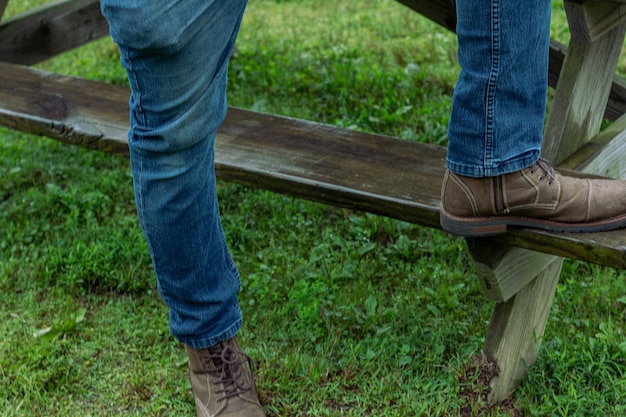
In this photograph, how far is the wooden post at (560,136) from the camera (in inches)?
89.6

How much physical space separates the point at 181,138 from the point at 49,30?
2.77 meters

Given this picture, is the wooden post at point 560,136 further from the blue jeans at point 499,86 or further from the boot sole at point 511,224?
the blue jeans at point 499,86

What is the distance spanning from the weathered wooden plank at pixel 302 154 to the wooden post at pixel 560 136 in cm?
24

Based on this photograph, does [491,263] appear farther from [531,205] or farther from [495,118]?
[495,118]

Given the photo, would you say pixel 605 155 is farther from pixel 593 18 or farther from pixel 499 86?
pixel 499 86

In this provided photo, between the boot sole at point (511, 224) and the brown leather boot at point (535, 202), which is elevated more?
the brown leather boot at point (535, 202)

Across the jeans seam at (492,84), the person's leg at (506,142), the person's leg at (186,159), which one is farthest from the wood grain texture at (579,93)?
the person's leg at (186,159)

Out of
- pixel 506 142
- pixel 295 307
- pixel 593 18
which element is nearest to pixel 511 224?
pixel 506 142

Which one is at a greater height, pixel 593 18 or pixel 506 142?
pixel 593 18

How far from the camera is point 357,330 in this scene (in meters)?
2.83

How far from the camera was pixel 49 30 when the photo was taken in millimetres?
4484

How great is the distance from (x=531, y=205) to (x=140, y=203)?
36.2 inches

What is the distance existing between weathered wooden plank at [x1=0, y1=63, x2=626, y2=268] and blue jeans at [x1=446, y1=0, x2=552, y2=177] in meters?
0.22

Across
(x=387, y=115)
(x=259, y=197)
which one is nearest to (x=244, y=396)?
(x=259, y=197)
